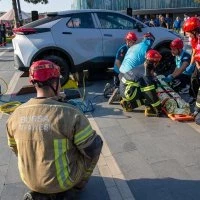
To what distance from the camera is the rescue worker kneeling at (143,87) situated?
18.8 feet

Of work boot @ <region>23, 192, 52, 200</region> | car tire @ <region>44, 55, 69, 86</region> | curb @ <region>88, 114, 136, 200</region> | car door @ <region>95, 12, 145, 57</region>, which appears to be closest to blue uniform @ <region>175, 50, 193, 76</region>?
car door @ <region>95, 12, 145, 57</region>

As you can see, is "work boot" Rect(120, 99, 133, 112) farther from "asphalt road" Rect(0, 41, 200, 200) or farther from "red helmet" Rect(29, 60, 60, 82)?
"red helmet" Rect(29, 60, 60, 82)

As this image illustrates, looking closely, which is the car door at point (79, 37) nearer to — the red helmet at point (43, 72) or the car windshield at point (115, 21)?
the car windshield at point (115, 21)

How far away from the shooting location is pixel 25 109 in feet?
9.66

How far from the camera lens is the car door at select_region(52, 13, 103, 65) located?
26.6 feet

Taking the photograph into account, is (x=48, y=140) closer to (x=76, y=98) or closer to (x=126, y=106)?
(x=126, y=106)

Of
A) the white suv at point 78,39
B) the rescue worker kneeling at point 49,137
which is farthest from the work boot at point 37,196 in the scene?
the white suv at point 78,39

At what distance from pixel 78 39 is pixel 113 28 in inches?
38.2

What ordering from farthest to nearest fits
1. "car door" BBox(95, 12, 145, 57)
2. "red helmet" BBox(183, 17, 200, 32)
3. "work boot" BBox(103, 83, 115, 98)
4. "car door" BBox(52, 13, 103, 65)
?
"car door" BBox(95, 12, 145, 57) < "car door" BBox(52, 13, 103, 65) < "work boot" BBox(103, 83, 115, 98) < "red helmet" BBox(183, 17, 200, 32)

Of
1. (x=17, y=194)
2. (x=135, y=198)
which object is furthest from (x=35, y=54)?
(x=135, y=198)

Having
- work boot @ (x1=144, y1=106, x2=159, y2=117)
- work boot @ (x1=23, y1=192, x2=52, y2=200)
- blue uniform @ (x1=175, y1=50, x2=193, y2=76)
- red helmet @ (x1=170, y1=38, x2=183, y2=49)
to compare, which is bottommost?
work boot @ (x1=144, y1=106, x2=159, y2=117)

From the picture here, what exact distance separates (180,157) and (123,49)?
3948mm

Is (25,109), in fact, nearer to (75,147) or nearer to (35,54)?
(75,147)

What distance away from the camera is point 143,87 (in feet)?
19.1
